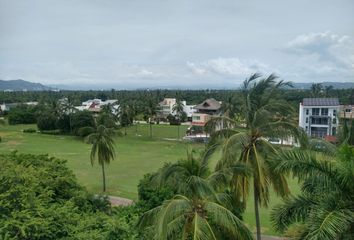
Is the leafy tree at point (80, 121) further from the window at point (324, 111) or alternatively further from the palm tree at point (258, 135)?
the palm tree at point (258, 135)

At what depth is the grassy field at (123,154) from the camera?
1247 inches

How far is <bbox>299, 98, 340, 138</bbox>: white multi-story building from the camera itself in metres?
65.6

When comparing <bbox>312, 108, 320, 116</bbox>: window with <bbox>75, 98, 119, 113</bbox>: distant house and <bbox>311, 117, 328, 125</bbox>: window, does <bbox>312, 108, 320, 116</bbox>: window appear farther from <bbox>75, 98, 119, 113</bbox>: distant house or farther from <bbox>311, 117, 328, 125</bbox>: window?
<bbox>75, 98, 119, 113</bbox>: distant house

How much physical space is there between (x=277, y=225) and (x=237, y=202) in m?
4.20

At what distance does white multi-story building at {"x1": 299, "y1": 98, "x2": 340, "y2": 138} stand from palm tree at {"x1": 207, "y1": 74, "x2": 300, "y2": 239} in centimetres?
5483

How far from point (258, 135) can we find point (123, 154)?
129 feet

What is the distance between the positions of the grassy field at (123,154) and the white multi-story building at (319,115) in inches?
896

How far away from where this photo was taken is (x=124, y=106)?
3152 inches

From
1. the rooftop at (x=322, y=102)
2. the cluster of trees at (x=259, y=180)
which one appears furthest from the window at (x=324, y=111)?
the cluster of trees at (x=259, y=180)

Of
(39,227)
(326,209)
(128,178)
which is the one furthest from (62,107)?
(326,209)

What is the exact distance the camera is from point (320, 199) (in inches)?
357

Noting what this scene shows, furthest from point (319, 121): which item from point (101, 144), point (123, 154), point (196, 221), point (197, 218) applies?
point (196, 221)

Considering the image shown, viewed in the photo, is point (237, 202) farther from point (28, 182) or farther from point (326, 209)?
point (28, 182)

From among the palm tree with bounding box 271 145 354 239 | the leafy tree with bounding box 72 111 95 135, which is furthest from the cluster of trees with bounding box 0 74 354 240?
the leafy tree with bounding box 72 111 95 135
